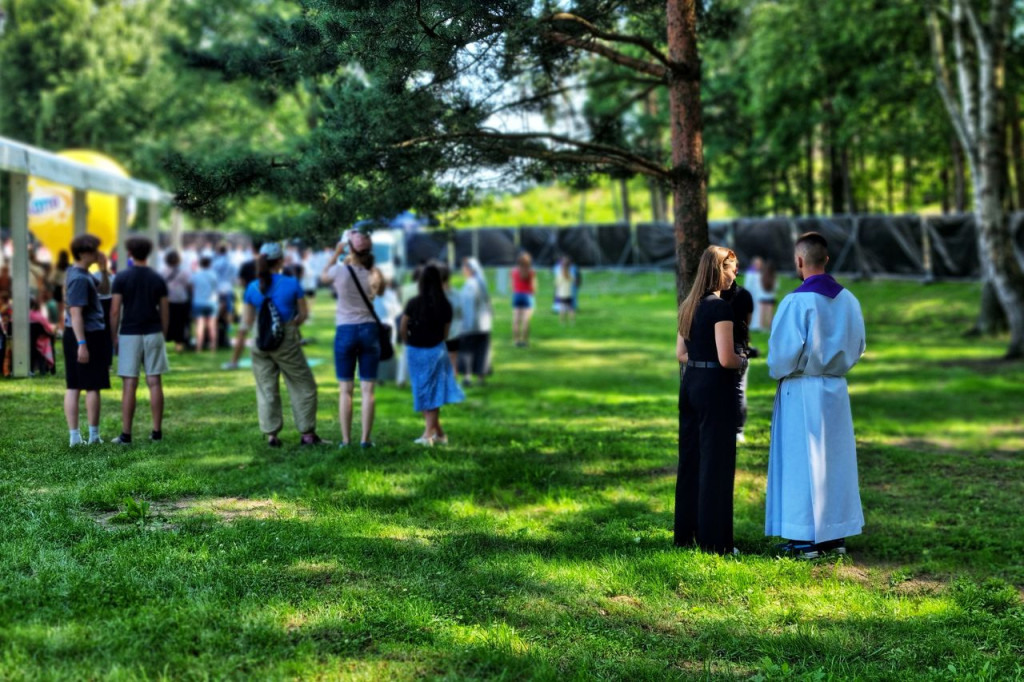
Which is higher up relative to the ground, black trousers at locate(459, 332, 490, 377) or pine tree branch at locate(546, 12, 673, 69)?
pine tree branch at locate(546, 12, 673, 69)

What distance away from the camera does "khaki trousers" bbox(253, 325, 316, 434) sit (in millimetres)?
9188

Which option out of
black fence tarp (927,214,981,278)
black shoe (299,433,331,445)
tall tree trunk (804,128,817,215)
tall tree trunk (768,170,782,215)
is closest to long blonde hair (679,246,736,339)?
black shoe (299,433,331,445)

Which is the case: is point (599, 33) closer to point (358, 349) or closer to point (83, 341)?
point (358, 349)

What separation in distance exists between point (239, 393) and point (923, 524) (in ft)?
25.5

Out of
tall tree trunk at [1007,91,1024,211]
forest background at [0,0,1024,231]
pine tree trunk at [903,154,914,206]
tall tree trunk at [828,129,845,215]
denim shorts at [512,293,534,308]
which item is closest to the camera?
denim shorts at [512,293,534,308]

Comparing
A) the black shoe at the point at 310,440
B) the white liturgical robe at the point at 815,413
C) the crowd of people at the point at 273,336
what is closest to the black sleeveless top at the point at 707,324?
the white liturgical robe at the point at 815,413

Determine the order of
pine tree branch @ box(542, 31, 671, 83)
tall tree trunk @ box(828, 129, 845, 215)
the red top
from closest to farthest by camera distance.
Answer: pine tree branch @ box(542, 31, 671, 83) → the red top → tall tree trunk @ box(828, 129, 845, 215)

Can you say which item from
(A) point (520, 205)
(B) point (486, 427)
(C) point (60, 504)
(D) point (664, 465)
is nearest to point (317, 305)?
(B) point (486, 427)

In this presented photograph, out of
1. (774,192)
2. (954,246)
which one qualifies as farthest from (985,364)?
(774,192)

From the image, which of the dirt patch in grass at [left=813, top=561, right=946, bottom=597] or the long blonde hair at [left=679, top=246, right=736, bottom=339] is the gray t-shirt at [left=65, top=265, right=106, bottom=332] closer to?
the long blonde hair at [left=679, top=246, right=736, bottom=339]

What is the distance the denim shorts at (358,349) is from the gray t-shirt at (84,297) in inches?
77.3

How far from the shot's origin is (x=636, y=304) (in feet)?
105

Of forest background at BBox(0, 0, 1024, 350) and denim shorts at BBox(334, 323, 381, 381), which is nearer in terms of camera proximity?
forest background at BBox(0, 0, 1024, 350)

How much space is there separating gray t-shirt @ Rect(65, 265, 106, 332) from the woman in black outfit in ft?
15.8
